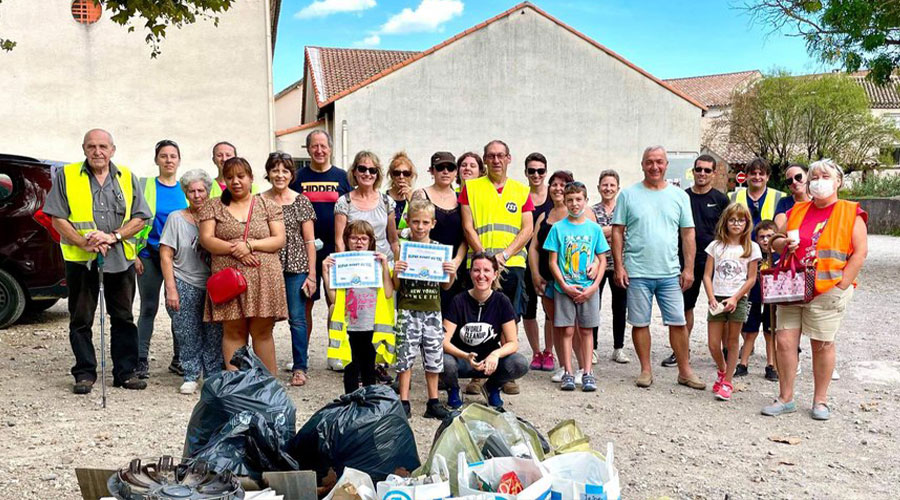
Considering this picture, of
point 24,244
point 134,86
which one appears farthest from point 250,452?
point 134,86

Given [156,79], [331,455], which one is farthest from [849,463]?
[156,79]

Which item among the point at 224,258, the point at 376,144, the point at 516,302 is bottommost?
the point at 516,302

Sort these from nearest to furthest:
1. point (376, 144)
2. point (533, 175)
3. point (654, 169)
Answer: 1. point (654, 169)
2. point (533, 175)
3. point (376, 144)

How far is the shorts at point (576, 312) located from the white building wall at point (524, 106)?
1872 centimetres

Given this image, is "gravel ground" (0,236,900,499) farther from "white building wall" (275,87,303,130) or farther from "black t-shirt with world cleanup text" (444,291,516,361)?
"white building wall" (275,87,303,130)

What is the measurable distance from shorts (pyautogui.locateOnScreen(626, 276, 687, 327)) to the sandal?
2726 mm

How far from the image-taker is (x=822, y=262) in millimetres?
5172

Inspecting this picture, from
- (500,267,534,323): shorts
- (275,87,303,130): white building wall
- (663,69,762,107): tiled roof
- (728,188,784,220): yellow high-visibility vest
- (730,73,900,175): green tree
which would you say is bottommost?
(500,267,534,323): shorts

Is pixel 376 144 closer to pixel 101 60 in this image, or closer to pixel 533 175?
pixel 101 60

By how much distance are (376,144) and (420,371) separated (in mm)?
18352

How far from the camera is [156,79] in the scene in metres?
20.0

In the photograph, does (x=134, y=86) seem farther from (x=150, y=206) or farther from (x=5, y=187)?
(x=150, y=206)

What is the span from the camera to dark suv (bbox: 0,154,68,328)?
26.5ft

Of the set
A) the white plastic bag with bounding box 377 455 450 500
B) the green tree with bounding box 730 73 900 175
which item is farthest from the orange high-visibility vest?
the green tree with bounding box 730 73 900 175
